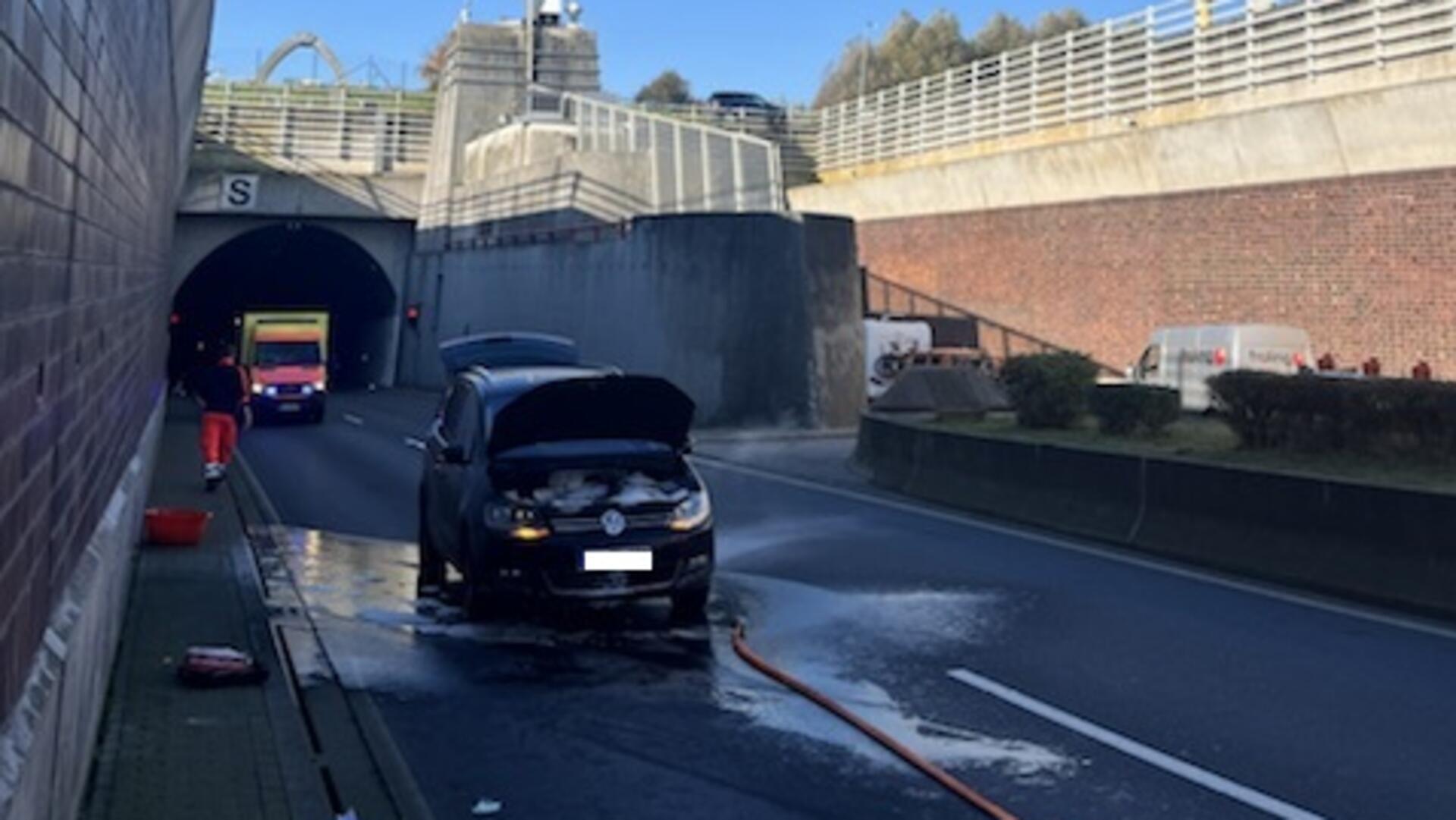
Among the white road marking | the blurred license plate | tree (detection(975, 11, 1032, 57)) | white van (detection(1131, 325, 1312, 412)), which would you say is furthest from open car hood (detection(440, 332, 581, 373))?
tree (detection(975, 11, 1032, 57))

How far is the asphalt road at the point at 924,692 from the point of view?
626cm

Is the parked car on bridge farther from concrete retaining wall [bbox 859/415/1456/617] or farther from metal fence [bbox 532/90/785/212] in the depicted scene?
concrete retaining wall [bbox 859/415/1456/617]

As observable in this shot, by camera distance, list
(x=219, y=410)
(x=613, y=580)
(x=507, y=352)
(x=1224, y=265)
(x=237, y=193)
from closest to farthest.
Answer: (x=613, y=580) → (x=219, y=410) → (x=507, y=352) → (x=1224, y=265) → (x=237, y=193)

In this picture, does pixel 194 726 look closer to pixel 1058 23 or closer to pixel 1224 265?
pixel 1224 265

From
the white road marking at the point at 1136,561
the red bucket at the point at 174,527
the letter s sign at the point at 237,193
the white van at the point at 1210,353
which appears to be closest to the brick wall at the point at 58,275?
the red bucket at the point at 174,527

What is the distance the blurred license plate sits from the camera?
9.54 meters

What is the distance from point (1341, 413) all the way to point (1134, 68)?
70.3 feet

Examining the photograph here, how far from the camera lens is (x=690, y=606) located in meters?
10.2

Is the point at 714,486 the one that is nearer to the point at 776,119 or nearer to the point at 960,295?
the point at 960,295

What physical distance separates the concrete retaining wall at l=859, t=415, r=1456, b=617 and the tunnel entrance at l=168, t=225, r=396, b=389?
3715cm

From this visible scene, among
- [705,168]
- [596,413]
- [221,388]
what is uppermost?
[705,168]

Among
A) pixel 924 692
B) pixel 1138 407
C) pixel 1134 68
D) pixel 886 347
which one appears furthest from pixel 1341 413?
pixel 1134 68

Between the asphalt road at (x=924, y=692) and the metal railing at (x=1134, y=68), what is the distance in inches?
623

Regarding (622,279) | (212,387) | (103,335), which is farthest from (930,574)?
(622,279)
